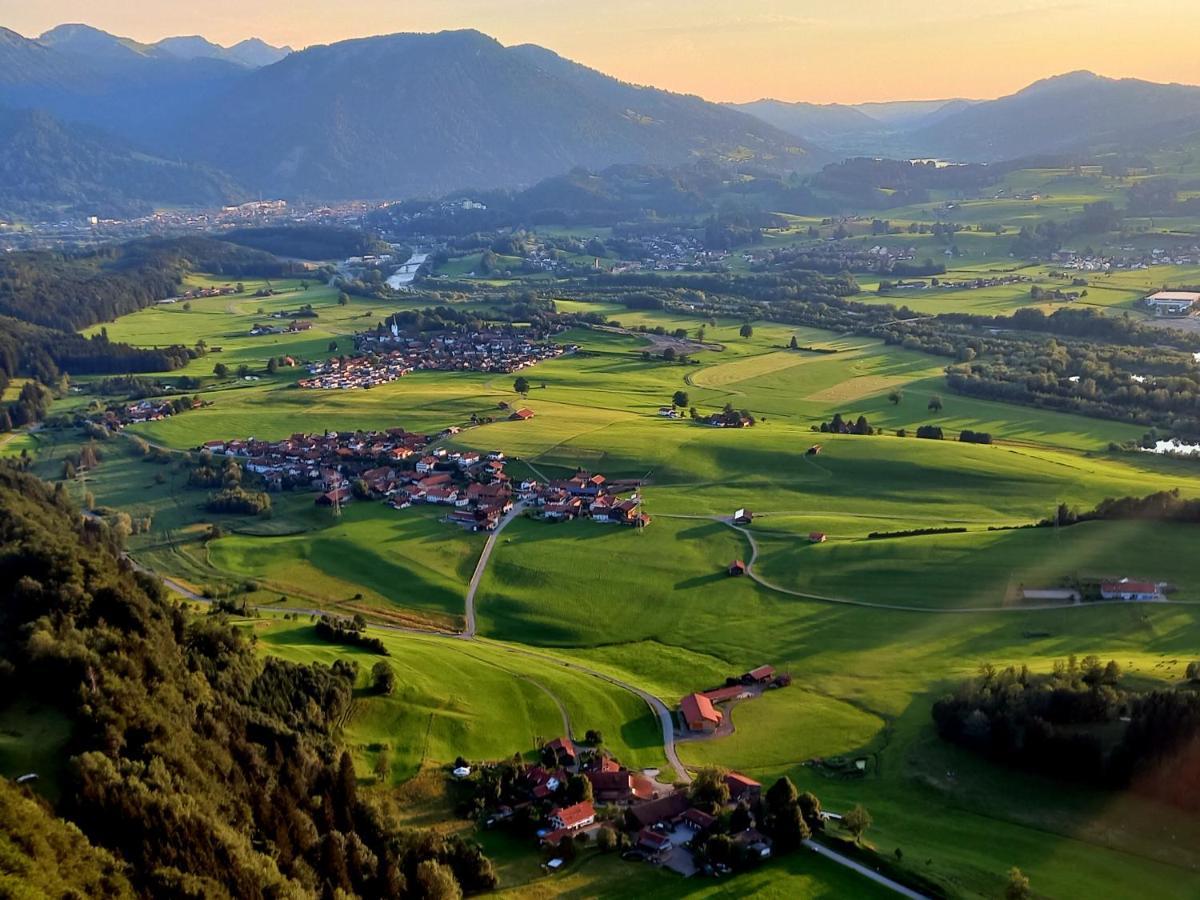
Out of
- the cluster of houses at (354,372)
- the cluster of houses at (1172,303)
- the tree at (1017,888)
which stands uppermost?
the cluster of houses at (1172,303)

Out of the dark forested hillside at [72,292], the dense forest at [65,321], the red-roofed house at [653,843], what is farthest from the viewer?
Answer: the dark forested hillside at [72,292]

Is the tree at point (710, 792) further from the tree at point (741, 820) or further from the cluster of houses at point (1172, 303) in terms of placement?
the cluster of houses at point (1172, 303)

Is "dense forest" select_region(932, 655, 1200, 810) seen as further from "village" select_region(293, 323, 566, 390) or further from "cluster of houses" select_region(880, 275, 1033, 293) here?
"cluster of houses" select_region(880, 275, 1033, 293)

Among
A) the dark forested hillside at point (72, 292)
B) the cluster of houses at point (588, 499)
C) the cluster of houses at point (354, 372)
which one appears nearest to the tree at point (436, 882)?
the cluster of houses at point (588, 499)

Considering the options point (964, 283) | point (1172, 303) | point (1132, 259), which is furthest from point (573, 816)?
point (1132, 259)

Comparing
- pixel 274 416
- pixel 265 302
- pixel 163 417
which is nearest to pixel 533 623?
pixel 274 416

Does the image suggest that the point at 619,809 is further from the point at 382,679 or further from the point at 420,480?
the point at 420,480
